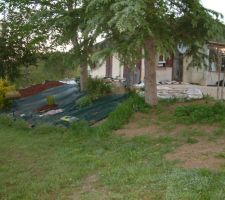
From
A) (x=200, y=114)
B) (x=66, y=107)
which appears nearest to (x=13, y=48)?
(x=66, y=107)

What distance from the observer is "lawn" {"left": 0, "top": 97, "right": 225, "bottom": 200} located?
6090mm

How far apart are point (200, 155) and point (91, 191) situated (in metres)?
2.41

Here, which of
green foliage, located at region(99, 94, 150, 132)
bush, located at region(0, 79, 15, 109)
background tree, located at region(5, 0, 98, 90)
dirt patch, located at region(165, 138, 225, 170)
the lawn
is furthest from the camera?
bush, located at region(0, 79, 15, 109)

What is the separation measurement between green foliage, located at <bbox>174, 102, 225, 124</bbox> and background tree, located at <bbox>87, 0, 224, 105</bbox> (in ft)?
4.97

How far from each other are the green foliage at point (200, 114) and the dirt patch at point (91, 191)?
4172 millimetres

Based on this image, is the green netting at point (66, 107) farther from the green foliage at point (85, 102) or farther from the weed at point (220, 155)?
the weed at point (220, 155)

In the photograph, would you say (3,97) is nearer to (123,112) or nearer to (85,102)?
(85,102)

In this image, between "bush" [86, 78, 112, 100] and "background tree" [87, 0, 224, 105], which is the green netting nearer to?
"bush" [86, 78, 112, 100]

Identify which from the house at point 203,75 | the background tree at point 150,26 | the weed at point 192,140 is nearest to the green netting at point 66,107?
the background tree at point 150,26

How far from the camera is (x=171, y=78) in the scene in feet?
66.7

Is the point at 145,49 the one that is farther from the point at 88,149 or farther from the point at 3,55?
the point at 3,55

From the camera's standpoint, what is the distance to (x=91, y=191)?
6211mm

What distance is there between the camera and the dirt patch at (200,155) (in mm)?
6953

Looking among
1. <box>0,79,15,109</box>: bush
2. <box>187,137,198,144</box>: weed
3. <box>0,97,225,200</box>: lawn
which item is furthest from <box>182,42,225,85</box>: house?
<box>187,137,198,144</box>: weed
